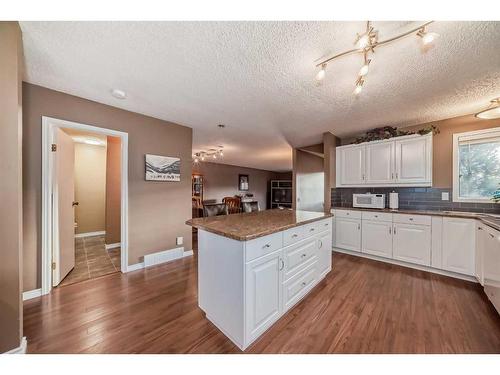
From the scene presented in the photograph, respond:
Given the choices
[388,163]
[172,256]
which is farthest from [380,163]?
[172,256]

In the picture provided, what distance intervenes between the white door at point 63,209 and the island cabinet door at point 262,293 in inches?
96.0

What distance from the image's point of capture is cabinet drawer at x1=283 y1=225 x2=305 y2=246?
65.9 inches

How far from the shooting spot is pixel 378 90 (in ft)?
6.82

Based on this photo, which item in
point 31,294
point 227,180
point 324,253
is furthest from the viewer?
point 227,180

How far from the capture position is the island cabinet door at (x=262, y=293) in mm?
1343

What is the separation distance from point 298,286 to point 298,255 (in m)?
0.32

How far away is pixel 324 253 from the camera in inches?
94.7

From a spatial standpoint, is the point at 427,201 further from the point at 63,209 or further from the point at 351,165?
the point at 63,209

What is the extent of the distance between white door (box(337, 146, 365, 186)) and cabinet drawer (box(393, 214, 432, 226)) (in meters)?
0.84

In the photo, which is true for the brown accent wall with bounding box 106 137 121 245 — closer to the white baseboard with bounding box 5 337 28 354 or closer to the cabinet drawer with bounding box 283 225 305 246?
the white baseboard with bounding box 5 337 28 354

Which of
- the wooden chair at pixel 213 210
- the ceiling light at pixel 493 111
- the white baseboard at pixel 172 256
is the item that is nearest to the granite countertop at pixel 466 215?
the ceiling light at pixel 493 111

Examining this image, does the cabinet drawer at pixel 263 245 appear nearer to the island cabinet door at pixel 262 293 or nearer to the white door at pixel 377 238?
the island cabinet door at pixel 262 293

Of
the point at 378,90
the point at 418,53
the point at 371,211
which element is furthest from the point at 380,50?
the point at 371,211
